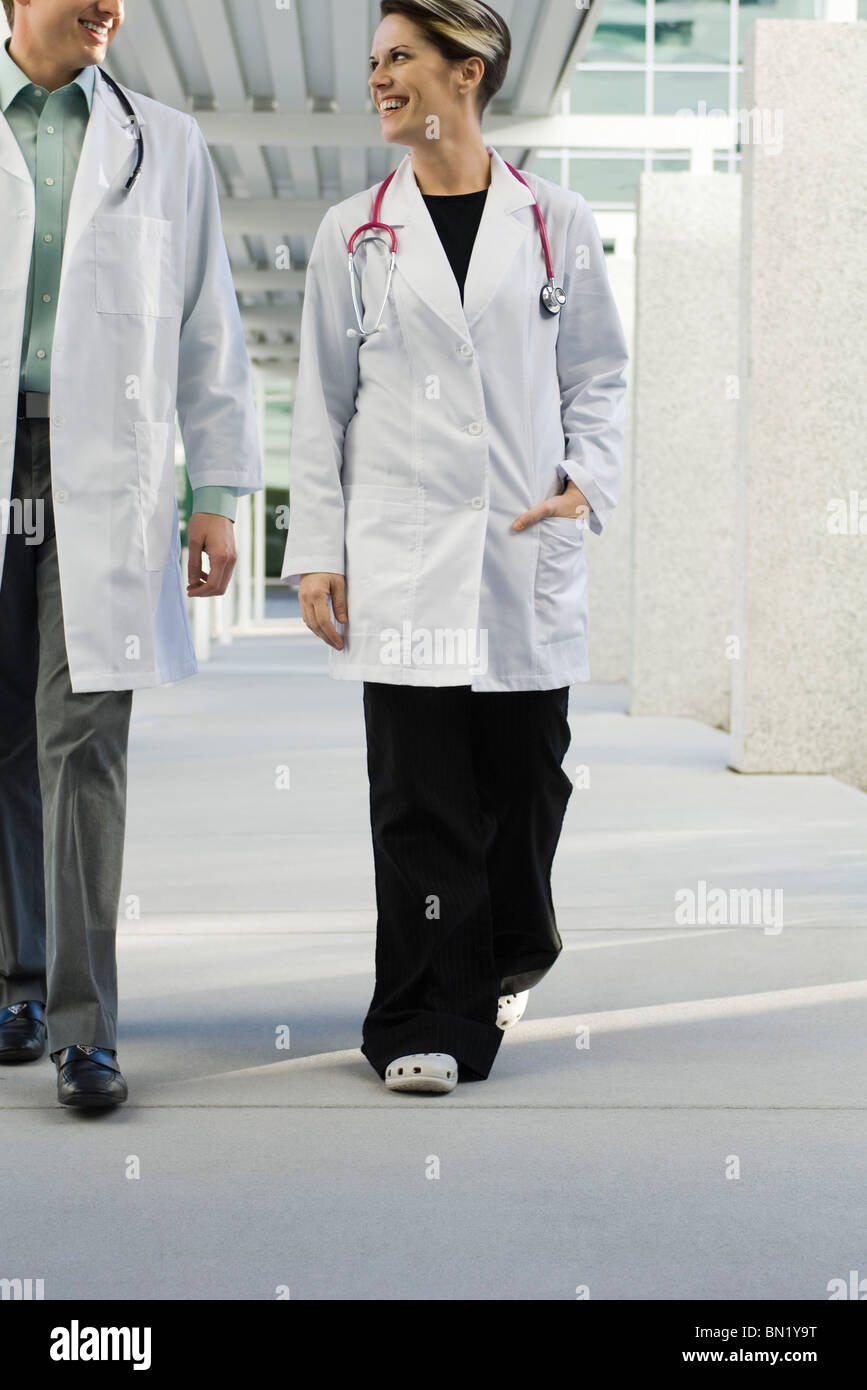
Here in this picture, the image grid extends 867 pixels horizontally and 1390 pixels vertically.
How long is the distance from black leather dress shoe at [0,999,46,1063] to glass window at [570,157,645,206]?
26.8m

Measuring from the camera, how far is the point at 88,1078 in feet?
10.2

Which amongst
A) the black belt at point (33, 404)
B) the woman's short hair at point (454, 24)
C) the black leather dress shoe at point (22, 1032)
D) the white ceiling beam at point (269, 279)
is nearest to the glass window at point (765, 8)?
the white ceiling beam at point (269, 279)

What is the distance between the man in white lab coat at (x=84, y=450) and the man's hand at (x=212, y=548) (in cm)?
8

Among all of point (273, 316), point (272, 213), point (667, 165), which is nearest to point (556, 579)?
point (272, 213)

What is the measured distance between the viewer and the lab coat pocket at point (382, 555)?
10.8 feet

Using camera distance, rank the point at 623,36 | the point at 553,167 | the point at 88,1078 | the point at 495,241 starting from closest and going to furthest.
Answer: the point at 88,1078
the point at 495,241
the point at 623,36
the point at 553,167

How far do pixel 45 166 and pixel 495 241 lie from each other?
846mm

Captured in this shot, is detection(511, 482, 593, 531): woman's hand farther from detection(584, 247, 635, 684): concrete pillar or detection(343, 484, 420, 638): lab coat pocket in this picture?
detection(584, 247, 635, 684): concrete pillar

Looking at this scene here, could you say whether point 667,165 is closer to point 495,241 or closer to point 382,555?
point 495,241

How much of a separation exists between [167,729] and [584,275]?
7.74 meters

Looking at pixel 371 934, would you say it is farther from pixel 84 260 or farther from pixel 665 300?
pixel 665 300

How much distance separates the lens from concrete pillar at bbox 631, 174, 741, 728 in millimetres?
11930
